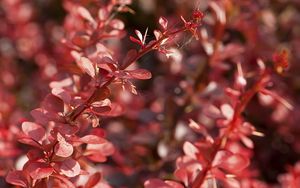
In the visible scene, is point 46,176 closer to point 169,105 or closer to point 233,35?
point 169,105

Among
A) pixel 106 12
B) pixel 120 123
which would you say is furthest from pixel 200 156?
pixel 120 123

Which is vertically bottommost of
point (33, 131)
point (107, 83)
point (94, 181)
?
point (94, 181)

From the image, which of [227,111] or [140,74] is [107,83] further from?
[227,111]

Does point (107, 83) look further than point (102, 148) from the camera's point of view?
No

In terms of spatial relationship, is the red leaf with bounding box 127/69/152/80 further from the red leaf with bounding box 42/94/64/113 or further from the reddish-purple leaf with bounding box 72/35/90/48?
the reddish-purple leaf with bounding box 72/35/90/48

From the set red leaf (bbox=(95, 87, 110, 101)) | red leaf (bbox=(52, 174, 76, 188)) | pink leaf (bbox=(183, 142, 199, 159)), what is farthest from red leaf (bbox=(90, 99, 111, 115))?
pink leaf (bbox=(183, 142, 199, 159))

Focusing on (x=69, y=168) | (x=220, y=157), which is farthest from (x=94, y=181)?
(x=220, y=157)

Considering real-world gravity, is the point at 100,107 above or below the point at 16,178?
above

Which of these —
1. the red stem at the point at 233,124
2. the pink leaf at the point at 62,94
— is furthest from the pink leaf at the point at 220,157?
the pink leaf at the point at 62,94
